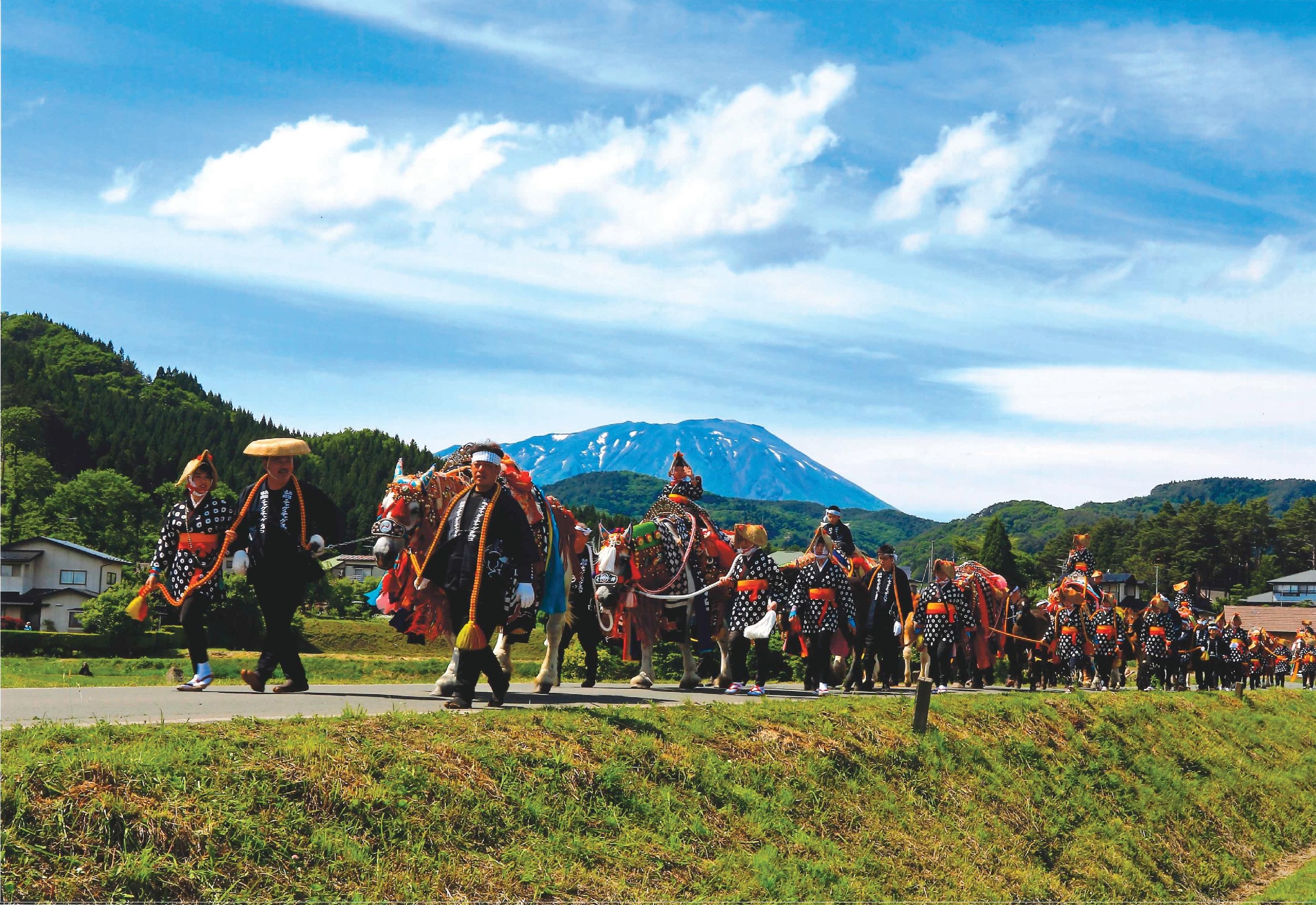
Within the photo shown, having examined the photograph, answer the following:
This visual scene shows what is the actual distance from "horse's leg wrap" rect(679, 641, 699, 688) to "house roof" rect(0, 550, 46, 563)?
7203 centimetres

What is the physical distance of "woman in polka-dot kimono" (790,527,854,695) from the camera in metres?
19.2

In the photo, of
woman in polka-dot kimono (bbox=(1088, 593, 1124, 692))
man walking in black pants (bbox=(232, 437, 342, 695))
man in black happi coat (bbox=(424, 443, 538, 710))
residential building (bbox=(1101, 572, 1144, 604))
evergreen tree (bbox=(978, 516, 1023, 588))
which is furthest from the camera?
residential building (bbox=(1101, 572, 1144, 604))

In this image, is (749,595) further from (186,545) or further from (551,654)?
(186,545)

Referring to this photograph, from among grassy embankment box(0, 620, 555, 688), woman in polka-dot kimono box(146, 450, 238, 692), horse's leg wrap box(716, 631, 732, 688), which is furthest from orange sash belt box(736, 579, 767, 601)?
woman in polka-dot kimono box(146, 450, 238, 692)

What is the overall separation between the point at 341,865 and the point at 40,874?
1.70 m

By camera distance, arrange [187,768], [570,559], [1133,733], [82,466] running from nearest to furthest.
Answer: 1. [187,768]
2. [570,559]
3. [1133,733]
4. [82,466]

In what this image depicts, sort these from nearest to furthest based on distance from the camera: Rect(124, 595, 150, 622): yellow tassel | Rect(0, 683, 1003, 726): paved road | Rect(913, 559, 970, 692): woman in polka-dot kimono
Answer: Rect(0, 683, 1003, 726): paved road → Rect(124, 595, 150, 622): yellow tassel → Rect(913, 559, 970, 692): woman in polka-dot kimono

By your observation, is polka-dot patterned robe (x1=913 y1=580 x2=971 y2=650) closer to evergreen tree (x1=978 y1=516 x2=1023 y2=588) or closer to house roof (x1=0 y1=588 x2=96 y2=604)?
house roof (x1=0 y1=588 x2=96 y2=604)

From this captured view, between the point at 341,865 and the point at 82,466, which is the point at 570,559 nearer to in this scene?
the point at 341,865

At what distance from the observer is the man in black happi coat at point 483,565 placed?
37.3ft

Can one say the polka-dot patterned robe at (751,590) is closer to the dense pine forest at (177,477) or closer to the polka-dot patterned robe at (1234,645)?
the polka-dot patterned robe at (1234,645)

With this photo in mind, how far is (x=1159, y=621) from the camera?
100 ft

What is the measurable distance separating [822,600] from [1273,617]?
9881 cm

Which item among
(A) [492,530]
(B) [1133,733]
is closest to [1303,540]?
(B) [1133,733]
